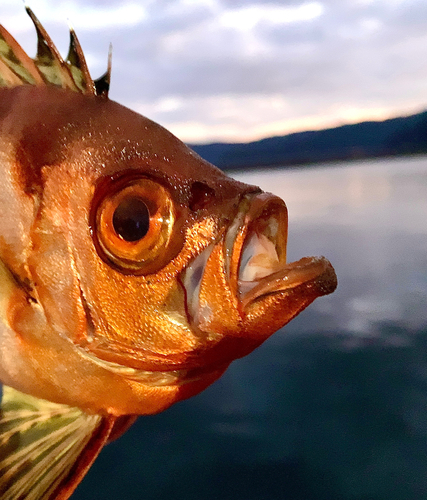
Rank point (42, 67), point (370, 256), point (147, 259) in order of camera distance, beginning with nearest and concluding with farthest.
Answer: point (147, 259)
point (42, 67)
point (370, 256)

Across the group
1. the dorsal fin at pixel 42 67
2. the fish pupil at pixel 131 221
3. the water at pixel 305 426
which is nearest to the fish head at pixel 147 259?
the fish pupil at pixel 131 221

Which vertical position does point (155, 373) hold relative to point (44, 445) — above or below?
above

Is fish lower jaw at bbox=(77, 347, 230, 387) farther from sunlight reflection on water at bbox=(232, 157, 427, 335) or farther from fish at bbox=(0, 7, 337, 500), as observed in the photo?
sunlight reflection on water at bbox=(232, 157, 427, 335)

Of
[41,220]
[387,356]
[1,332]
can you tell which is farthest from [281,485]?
→ [41,220]

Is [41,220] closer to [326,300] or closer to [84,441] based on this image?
[84,441]

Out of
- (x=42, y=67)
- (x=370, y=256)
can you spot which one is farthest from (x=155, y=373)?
(x=370, y=256)

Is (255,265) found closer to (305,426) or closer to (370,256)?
(305,426)

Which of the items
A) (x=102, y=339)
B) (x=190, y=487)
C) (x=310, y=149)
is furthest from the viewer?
(x=310, y=149)
